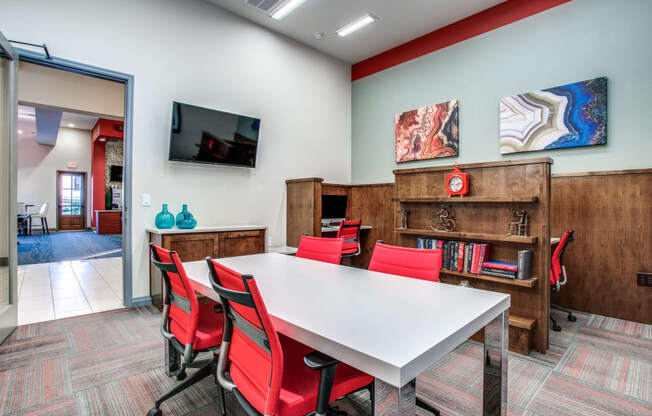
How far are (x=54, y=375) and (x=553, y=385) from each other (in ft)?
11.2

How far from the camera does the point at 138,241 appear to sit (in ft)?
12.2

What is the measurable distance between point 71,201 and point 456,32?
531 inches

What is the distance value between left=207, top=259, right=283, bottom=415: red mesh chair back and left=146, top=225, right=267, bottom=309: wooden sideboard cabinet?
2.38 meters

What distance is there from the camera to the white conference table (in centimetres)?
92

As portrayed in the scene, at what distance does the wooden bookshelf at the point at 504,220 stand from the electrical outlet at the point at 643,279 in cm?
138

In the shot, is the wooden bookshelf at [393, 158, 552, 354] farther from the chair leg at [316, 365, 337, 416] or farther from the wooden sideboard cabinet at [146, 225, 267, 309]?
the chair leg at [316, 365, 337, 416]

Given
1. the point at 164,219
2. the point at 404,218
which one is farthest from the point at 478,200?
the point at 164,219

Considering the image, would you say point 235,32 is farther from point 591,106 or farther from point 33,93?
point 591,106

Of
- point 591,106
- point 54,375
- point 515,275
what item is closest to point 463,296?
point 515,275

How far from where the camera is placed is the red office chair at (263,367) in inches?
41.3

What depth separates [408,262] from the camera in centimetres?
206

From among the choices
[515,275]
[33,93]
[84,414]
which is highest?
[33,93]

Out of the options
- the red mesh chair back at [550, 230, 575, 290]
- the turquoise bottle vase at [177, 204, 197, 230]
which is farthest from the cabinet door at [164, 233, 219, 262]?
the red mesh chair back at [550, 230, 575, 290]

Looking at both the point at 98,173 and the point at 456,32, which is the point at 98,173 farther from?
the point at 456,32
